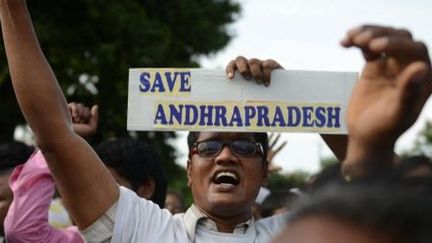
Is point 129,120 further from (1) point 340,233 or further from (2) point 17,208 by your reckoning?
A: (1) point 340,233

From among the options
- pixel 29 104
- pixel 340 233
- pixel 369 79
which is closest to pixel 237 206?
pixel 29 104

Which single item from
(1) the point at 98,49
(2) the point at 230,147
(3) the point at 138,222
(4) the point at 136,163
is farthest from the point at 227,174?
(1) the point at 98,49

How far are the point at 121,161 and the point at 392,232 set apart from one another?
9.92 ft

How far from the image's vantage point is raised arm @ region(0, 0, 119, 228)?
9.29 ft

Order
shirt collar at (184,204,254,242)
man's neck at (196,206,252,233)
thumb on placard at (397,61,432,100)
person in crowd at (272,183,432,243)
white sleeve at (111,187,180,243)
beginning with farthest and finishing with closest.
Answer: man's neck at (196,206,252,233) < shirt collar at (184,204,254,242) < white sleeve at (111,187,180,243) < thumb on placard at (397,61,432,100) < person in crowd at (272,183,432,243)

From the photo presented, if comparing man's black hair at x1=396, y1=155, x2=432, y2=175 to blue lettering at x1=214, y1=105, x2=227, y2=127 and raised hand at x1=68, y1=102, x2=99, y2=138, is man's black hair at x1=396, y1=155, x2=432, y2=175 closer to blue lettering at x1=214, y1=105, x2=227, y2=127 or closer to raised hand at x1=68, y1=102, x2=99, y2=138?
blue lettering at x1=214, y1=105, x2=227, y2=127

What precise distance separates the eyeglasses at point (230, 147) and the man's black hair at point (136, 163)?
2.46ft

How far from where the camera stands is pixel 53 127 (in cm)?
284

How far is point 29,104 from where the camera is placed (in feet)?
9.36

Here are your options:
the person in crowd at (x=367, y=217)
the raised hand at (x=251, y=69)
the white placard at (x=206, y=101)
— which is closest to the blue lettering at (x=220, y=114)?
the white placard at (x=206, y=101)

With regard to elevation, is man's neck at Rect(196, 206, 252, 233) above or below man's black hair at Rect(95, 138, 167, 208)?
above

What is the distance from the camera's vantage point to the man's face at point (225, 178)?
3311 mm

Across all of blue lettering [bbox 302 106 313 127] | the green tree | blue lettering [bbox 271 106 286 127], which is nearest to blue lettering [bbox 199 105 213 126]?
blue lettering [bbox 271 106 286 127]

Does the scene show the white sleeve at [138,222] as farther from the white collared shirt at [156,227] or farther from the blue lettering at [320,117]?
the blue lettering at [320,117]
